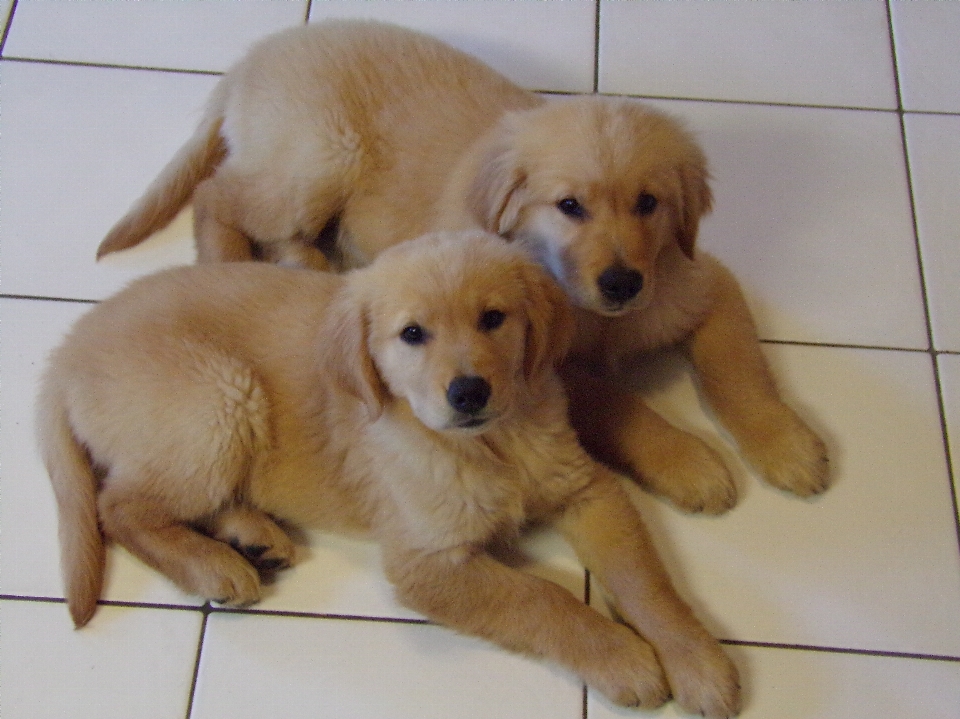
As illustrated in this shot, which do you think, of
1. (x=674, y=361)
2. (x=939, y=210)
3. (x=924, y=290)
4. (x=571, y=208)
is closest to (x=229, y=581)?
(x=571, y=208)

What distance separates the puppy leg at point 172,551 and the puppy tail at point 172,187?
71 centimetres

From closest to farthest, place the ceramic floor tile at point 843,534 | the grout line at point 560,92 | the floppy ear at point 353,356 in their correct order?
1. the floppy ear at point 353,356
2. the ceramic floor tile at point 843,534
3. the grout line at point 560,92

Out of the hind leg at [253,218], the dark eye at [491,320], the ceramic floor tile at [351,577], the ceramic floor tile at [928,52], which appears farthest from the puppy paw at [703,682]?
the ceramic floor tile at [928,52]

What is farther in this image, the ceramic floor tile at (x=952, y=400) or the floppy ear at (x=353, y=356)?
the ceramic floor tile at (x=952, y=400)

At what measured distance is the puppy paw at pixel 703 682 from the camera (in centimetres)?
168

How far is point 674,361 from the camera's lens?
2.16m

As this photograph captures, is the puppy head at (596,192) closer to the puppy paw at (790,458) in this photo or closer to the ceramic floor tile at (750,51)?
the puppy paw at (790,458)

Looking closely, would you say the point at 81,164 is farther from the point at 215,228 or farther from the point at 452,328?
the point at 452,328

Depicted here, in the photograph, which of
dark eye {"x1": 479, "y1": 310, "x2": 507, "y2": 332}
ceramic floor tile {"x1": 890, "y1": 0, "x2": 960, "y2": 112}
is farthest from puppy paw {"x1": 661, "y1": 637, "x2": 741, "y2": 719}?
ceramic floor tile {"x1": 890, "y1": 0, "x2": 960, "y2": 112}

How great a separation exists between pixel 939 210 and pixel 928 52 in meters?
0.55

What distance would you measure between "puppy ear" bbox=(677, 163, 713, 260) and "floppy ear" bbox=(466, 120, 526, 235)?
0.32 meters

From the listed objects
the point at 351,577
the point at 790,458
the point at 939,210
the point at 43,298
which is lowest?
the point at 351,577

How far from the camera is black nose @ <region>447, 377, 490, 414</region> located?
4.93ft

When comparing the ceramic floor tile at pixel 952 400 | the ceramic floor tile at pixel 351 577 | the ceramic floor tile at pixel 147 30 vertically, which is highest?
the ceramic floor tile at pixel 147 30
